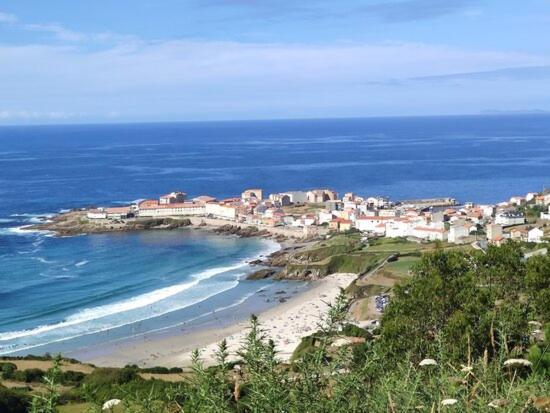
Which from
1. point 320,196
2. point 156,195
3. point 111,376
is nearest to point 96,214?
point 156,195

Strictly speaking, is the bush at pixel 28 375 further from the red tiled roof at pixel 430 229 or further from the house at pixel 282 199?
the house at pixel 282 199

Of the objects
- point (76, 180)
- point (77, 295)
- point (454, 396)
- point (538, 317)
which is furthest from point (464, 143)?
point (454, 396)

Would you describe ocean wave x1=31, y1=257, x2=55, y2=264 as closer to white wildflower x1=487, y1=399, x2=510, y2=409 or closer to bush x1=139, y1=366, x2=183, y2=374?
bush x1=139, y1=366, x2=183, y2=374

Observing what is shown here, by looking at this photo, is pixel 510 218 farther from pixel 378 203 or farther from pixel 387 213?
pixel 378 203

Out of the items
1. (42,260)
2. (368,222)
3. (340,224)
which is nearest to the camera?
(42,260)

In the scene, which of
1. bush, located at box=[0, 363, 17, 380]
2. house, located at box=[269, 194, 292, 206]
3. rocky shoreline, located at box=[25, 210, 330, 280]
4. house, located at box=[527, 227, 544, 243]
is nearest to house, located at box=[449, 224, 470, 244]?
house, located at box=[527, 227, 544, 243]

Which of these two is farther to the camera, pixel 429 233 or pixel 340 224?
pixel 340 224

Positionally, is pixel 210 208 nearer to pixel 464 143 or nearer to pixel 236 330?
pixel 236 330
